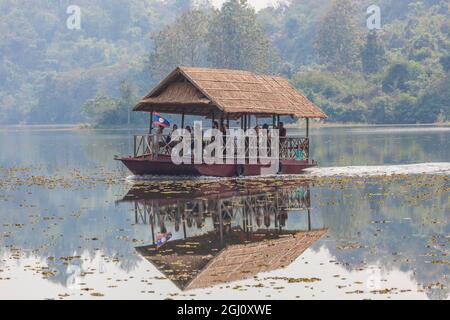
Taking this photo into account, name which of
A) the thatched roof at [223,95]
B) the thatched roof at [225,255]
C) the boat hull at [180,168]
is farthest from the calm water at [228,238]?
the thatched roof at [223,95]

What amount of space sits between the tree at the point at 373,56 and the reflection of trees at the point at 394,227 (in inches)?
3557

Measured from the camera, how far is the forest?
11219cm

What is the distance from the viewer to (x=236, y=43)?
121 m

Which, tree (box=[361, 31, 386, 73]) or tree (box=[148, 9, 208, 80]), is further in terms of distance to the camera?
tree (box=[148, 9, 208, 80])

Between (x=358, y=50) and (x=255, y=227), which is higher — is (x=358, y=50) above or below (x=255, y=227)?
above

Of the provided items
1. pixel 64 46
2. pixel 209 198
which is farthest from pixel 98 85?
pixel 209 198

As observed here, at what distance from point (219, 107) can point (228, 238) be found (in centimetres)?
1353

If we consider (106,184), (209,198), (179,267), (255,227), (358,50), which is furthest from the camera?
(358,50)

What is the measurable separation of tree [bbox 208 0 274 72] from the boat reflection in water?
3493 inches

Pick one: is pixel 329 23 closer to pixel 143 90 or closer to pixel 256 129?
pixel 143 90

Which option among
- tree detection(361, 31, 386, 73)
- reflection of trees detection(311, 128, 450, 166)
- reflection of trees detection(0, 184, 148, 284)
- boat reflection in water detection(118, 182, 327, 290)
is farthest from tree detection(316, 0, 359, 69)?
reflection of trees detection(0, 184, 148, 284)

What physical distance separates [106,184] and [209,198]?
23.8 feet

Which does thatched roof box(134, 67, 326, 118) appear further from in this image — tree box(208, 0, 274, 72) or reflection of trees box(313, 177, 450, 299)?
tree box(208, 0, 274, 72)

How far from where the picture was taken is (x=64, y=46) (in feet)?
632
